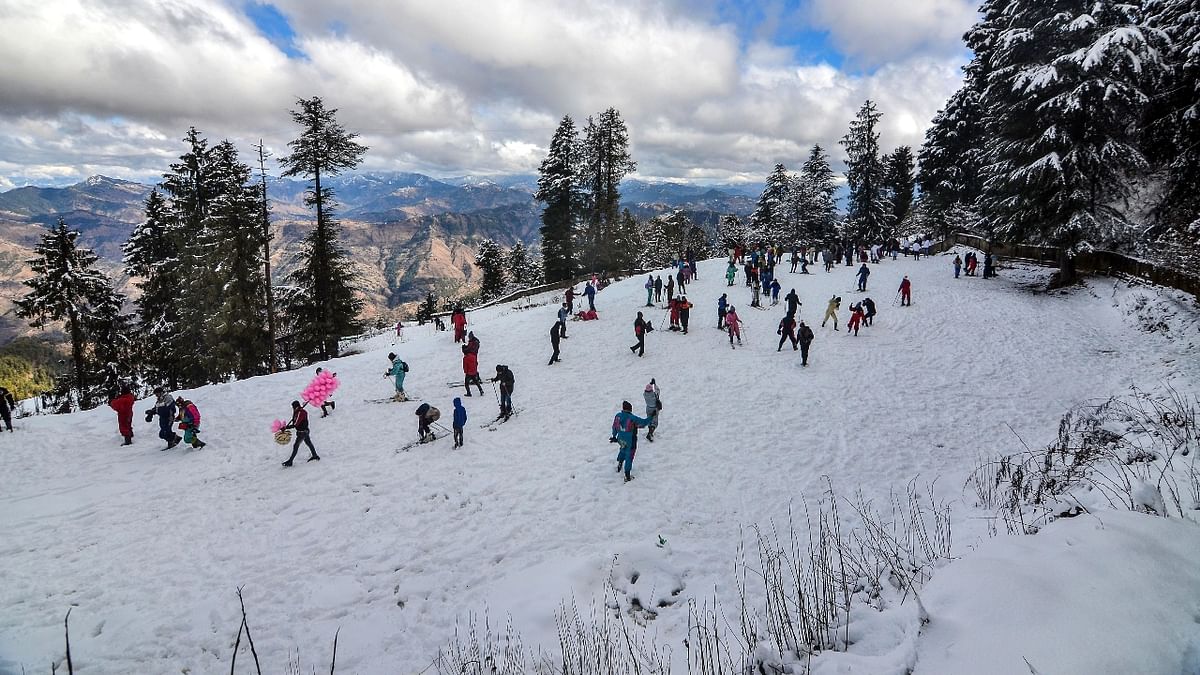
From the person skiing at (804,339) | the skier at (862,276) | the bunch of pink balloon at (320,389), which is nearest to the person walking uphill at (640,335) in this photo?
the person skiing at (804,339)

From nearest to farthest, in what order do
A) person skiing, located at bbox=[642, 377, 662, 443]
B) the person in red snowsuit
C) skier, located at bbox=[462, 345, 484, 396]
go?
person skiing, located at bbox=[642, 377, 662, 443]
skier, located at bbox=[462, 345, 484, 396]
the person in red snowsuit

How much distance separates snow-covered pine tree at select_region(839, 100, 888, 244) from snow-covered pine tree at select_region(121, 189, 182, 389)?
50689mm

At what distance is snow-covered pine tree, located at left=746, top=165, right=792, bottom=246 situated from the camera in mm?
58000

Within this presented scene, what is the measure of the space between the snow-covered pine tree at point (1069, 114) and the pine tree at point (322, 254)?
3366cm

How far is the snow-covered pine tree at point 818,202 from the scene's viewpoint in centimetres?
5522

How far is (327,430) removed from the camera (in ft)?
47.8

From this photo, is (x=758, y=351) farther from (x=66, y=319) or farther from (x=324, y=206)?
(x=66, y=319)

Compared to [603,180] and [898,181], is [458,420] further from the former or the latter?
[898,181]

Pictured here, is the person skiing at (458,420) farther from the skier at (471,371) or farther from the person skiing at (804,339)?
the person skiing at (804,339)

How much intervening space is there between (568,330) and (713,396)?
10145mm

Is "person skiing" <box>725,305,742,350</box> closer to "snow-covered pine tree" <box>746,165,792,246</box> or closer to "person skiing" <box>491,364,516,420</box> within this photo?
"person skiing" <box>491,364,516,420</box>

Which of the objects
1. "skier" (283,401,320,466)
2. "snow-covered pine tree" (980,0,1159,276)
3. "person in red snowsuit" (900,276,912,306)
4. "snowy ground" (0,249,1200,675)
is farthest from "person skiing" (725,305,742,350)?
"skier" (283,401,320,466)

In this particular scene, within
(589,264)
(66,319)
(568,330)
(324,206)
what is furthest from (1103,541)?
(589,264)

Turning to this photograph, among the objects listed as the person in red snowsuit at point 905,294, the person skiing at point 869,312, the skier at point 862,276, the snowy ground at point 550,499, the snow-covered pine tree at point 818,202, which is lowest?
the snowy ground at point 550,499
